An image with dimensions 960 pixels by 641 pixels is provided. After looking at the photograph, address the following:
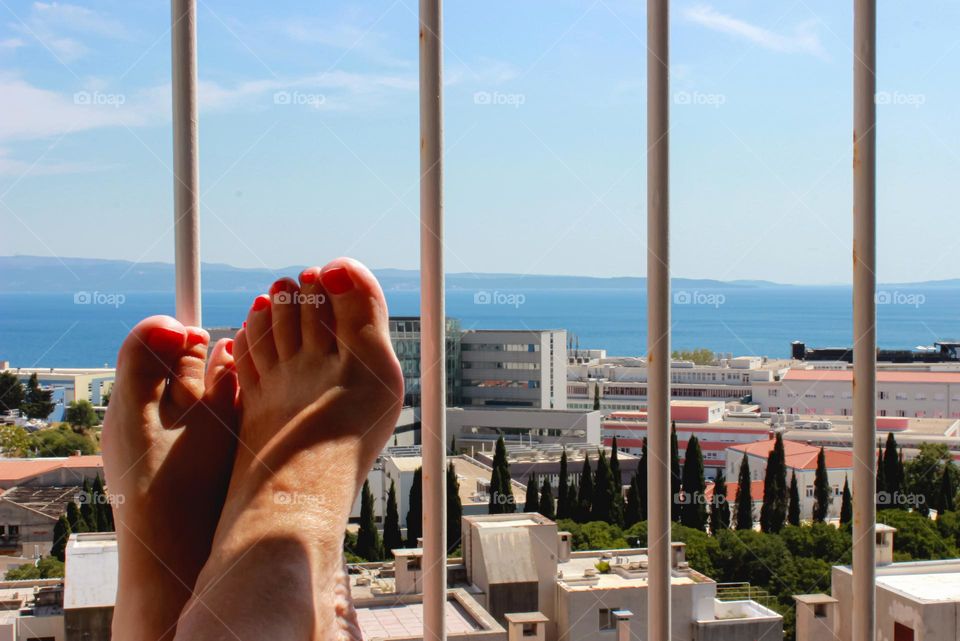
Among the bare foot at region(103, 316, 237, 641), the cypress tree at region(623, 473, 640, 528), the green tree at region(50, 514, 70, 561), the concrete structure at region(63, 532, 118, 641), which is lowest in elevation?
the cypress tree at region(623, 473, 640, 528)

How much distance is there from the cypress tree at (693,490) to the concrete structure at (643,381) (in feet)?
62.4

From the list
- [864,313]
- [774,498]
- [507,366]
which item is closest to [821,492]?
[774,498]

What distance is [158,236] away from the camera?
1199mm

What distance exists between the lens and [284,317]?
3.87ft

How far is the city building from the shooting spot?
2541 millimetres

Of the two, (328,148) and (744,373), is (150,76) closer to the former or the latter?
(328,148)

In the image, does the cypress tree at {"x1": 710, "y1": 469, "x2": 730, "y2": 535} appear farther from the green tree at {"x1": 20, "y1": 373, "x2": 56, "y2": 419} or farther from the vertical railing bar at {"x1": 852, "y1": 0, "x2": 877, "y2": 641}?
the green tree at {"x1": 20, "y1": 373, "x2": 56, "y2": 419}

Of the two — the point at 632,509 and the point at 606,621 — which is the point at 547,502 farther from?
the point at 606,621

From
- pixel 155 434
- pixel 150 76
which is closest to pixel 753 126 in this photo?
pixel 150 76

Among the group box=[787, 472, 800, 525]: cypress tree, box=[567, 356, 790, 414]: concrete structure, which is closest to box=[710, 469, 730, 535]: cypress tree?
box=[787, 472, 800, 525]: cypress tree

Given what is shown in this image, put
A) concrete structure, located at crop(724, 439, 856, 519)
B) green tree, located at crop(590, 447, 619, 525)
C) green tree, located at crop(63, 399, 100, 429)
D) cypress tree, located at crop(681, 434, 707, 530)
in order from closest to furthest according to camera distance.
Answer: cypress tree, located at crop(681, 434, 707, 530)
green tree, located at crop(590, 447, 619, 525)
concrete structure, located at crop(724, 439, 856, 519)
green tree, located at crop(63, 399, 100, 429)

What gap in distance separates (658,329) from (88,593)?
3.51 m

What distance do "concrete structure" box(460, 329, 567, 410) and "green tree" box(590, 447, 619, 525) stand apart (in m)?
14.4

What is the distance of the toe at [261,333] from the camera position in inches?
46.3
